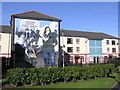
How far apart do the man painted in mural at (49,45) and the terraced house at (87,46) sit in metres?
17.0

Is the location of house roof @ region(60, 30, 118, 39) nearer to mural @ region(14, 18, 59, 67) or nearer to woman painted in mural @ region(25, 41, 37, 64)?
mural @ region(14, 18, 59, 67)

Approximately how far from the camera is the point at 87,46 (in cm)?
6781

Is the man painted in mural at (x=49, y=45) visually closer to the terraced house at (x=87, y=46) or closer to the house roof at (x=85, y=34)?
the terraced house at (x=87, y=46)

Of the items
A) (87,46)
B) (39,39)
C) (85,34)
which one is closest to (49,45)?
(39,39)

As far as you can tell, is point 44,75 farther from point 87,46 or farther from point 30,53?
point 87,46

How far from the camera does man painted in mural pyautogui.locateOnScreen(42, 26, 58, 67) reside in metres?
45.3

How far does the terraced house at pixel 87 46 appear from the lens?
214 ft

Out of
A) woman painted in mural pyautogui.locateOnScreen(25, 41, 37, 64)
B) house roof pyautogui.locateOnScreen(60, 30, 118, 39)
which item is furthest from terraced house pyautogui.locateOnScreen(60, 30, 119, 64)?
woman painted in mural pyautogui.locateOnScreen(25, 41, 37, 64)

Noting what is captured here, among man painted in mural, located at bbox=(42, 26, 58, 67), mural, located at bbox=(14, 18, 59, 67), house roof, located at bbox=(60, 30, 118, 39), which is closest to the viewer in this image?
mural, located at bbox=(14, 18, 59, 67)

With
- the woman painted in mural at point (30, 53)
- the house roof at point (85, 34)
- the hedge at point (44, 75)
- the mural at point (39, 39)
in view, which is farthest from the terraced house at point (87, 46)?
the hedge at point (44, 75)

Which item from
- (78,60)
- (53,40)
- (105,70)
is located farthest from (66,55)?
(105,70)

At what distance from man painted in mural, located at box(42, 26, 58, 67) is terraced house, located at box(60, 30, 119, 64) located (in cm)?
1699

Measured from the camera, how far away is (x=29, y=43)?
4588 cm

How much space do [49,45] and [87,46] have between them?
78.3 ft
